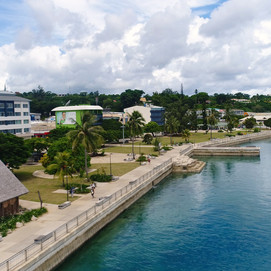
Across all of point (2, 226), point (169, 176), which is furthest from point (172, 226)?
point (169, 176)

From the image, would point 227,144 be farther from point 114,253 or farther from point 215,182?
point 114,253

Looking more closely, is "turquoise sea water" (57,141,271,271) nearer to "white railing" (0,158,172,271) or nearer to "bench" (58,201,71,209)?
"white railing" (0,158,172,271)

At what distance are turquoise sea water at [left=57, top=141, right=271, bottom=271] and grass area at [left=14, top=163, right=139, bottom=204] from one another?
31.4 ft

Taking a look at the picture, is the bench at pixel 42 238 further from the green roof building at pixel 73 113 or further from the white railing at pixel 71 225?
the green roof building at pixel 73 113

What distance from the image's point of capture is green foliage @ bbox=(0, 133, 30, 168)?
5419 centimetres

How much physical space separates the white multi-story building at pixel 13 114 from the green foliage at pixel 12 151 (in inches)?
1820

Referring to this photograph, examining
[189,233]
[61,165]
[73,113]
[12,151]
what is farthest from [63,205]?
[73,113]

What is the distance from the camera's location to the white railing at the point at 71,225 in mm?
26062

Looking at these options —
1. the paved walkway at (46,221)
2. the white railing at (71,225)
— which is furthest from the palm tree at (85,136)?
the white railing at (71,225)

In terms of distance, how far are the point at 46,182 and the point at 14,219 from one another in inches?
830

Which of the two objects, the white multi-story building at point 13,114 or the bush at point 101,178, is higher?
the white multi-story building at point 13,114

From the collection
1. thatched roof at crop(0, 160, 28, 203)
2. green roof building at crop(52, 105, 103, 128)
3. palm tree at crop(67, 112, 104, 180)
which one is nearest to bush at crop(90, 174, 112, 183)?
palm tree at crop(67, 112, 104, 180)

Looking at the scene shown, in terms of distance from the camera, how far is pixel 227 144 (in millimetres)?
128125

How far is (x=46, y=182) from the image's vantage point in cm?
5628
